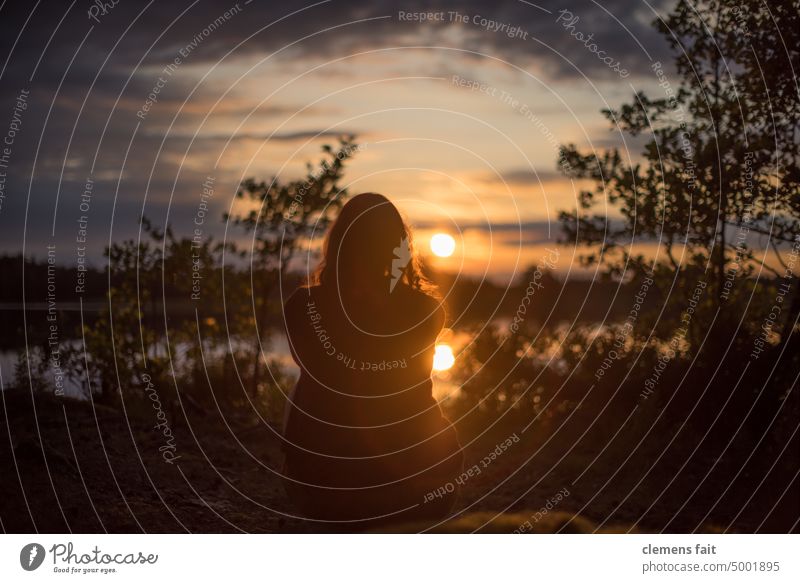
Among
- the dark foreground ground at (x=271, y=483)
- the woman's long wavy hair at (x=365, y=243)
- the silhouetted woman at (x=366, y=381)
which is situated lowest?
the dark foreground ground at (x=271, y=483)

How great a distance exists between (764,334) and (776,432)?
776mm

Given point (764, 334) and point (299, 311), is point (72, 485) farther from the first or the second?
point (764, 334)

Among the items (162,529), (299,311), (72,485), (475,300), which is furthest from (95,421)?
(475,300)

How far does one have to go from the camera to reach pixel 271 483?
6.19 m

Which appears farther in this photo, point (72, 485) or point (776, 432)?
point (776, 432)

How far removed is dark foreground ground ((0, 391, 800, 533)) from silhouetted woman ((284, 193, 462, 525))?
0.41m

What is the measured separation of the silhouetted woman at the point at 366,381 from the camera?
3.98m

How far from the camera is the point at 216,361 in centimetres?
852

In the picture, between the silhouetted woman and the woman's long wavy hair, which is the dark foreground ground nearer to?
the silhouetted woman
